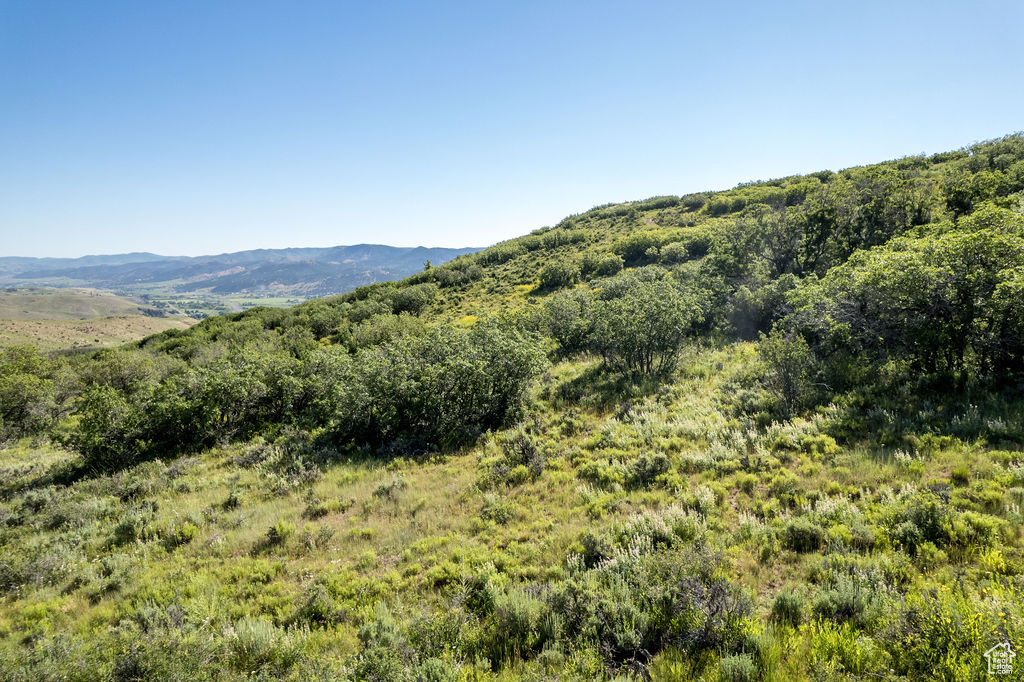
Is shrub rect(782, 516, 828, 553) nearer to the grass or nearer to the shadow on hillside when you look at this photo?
the grass

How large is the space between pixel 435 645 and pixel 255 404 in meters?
14.7

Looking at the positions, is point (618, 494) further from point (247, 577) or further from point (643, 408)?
point (247, 577)

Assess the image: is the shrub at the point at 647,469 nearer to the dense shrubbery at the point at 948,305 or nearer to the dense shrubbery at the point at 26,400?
the dense shrubbery at the point at 948,305

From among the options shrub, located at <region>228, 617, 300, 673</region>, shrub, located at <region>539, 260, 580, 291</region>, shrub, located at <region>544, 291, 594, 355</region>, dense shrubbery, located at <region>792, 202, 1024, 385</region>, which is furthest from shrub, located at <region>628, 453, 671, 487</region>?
shrub, located at <region>539, 260, 580, 291</region>

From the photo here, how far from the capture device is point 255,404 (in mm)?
16328

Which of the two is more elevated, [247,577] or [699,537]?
[699,537]

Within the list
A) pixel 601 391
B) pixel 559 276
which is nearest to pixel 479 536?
pixel 601 391

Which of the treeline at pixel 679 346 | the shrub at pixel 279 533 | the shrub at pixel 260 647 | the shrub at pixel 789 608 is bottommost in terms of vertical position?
the shrub at pixel 279 533

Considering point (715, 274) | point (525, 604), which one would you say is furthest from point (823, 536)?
point (715, 274)

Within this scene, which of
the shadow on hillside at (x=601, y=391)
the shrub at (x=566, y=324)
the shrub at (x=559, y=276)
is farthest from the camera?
the shrub at (x=559, y=276)

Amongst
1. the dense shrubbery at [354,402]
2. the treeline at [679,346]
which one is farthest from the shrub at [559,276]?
the dense shrubbery at [354,402]

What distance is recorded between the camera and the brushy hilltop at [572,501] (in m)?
4.89

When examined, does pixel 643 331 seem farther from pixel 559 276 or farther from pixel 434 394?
pixel 559 276

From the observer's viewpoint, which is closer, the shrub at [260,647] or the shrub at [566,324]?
the shrub at [260,647]
